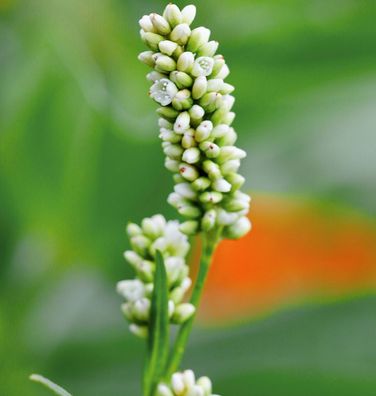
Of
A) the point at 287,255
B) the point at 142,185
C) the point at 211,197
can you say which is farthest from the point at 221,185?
the point at 287,255

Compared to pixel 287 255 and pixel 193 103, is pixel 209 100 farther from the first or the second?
pixel 287 255

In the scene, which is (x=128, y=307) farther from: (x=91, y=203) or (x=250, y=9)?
(x=250, y=9)

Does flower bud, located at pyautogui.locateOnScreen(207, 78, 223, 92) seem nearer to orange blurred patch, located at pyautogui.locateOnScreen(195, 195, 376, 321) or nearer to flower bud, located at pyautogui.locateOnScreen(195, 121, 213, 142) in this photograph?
flower bud, located at pyautogui.locateOnScreen(195, 121, 213, 142)

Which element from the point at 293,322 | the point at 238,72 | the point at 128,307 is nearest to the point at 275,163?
the point at 238,72

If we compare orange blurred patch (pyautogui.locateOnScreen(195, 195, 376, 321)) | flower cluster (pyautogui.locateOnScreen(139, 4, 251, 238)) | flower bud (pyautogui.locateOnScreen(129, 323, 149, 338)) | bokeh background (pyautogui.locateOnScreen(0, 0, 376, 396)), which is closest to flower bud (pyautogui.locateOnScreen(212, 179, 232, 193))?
flower cluster (pyautogui.locateOnScreen(139, 4, 251, 238))

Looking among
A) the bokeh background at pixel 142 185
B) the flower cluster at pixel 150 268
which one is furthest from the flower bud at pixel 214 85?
the bokeh background at pixel 142 185

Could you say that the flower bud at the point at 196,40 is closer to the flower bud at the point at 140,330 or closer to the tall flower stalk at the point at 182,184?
the tall flower stalk at the point at 182,184
